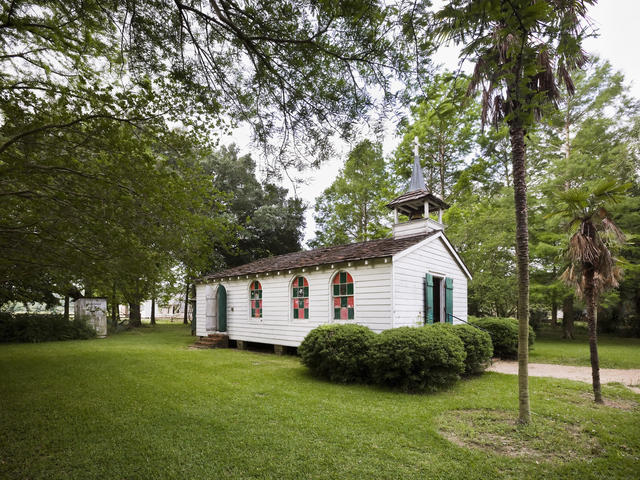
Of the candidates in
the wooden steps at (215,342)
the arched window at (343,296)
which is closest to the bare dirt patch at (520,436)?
the arched window at (343,296)

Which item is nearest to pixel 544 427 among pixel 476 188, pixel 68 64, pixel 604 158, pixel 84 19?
pixel 84 19

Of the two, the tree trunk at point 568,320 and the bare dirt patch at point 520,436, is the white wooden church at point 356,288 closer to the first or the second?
the bare dirt patch at point 520,436

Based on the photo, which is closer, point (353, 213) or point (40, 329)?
point (40, 329)

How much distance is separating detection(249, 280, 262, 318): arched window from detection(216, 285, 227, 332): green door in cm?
178

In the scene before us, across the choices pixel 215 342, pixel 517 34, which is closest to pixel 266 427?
pixel 517 34

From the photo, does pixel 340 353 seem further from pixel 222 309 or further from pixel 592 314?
pixel 222 309

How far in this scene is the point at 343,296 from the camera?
417 inches

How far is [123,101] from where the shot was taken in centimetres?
481

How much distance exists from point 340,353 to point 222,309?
334 inches

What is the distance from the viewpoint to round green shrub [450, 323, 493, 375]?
28.1 ft

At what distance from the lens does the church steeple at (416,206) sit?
39.1 ft

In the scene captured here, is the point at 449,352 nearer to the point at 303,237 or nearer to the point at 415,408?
the point at 415,408

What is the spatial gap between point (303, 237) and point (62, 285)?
20.0 metres

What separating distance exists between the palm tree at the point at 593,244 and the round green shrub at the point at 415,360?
2553 millimetres
